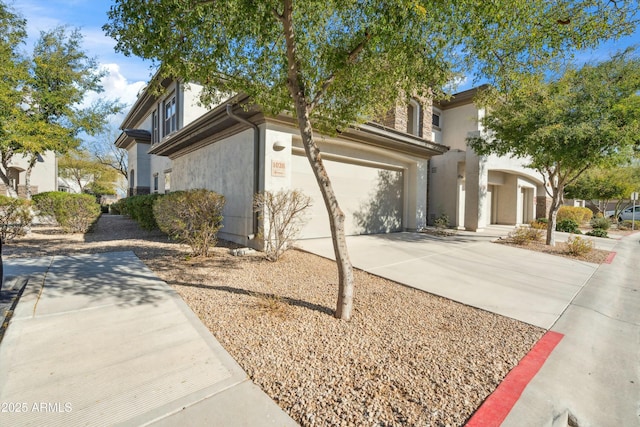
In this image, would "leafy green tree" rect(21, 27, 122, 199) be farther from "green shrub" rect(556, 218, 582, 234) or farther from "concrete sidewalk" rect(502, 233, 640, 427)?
"green shrub" rect(556, 218, 582, 234)

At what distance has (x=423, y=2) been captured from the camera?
11.7 ft

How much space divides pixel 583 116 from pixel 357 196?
6770 millimetres

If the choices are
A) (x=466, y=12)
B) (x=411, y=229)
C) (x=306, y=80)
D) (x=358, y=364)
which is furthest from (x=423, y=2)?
(x=411, y=229)

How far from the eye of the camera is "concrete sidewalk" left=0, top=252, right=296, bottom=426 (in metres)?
2.10

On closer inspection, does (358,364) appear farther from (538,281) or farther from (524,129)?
(524,129)

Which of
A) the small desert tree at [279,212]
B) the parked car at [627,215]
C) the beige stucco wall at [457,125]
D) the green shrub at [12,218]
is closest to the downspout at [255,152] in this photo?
the small desert tree at [279,212]

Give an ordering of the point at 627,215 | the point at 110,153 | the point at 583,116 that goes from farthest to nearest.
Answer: the point at 110,153, the point at 627,215, the point at 583,116

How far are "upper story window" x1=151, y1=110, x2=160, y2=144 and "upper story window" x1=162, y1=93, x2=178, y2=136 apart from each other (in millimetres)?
1384

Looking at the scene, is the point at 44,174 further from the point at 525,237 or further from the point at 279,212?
the point at 525,237

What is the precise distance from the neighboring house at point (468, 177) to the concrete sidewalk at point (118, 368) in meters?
12.9

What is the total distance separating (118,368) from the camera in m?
2.60

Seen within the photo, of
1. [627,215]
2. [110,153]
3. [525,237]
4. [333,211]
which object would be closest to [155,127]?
[110,153]

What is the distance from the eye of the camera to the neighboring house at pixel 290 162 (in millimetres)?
7699

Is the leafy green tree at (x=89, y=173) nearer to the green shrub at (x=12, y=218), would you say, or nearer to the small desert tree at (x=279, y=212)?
the green shrub at (x=12, y=218)
